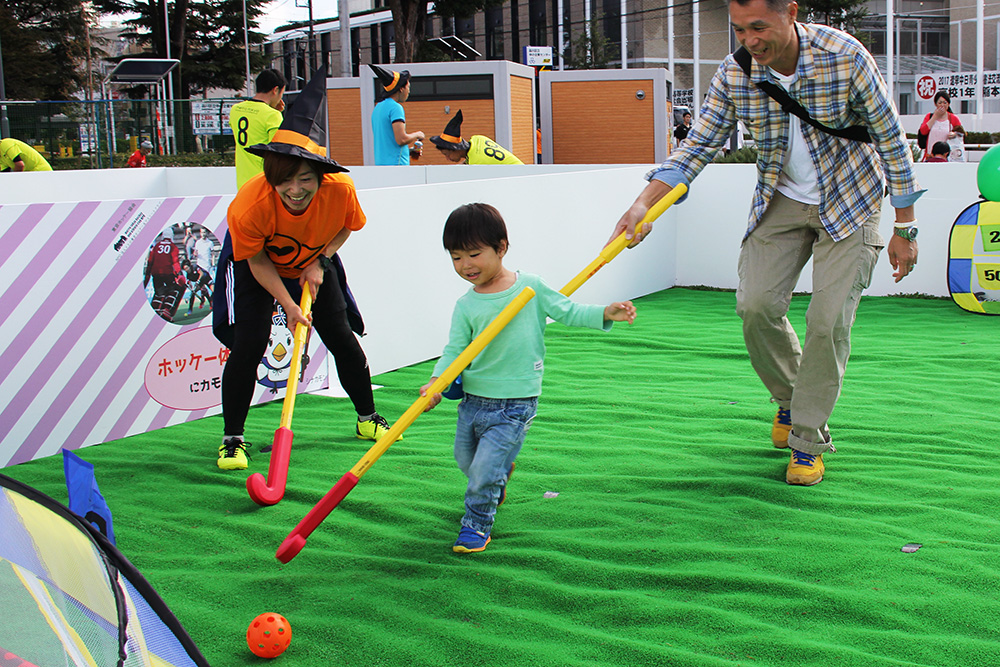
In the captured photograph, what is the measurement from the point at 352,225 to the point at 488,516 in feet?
5.30

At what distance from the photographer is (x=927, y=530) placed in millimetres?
3311

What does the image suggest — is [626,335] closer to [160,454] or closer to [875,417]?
[875,417]

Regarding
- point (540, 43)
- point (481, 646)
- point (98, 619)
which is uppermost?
point (540, 43)

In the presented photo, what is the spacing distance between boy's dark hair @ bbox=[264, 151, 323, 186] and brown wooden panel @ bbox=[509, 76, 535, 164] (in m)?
10.4

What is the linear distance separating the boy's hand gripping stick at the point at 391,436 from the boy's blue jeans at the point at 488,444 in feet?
0.75

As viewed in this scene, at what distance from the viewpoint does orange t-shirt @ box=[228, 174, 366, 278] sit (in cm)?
394

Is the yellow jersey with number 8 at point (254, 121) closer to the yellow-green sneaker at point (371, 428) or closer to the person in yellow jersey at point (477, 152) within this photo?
the yellow-green sneaker at point (371, 428)

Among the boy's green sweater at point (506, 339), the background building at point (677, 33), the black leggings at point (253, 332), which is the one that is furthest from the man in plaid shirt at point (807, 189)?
the background building at point (677, 33)

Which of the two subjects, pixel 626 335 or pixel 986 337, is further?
pixel 626 335

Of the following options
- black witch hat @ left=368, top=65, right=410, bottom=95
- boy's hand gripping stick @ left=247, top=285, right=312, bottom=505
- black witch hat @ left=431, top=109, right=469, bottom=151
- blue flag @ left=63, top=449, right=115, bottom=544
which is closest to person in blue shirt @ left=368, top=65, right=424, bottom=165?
black witch hat @ left=368, top=65, right=410, bottom=95

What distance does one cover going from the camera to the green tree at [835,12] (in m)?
35.4

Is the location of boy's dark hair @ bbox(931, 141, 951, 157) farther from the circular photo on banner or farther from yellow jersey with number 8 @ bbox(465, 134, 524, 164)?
the circular photo on banner

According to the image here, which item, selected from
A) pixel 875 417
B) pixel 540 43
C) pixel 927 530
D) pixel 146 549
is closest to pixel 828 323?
pixel 927 530

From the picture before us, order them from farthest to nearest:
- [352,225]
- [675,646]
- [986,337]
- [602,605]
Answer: [986,337] < [352,225] < [602,605] < [675,646]
